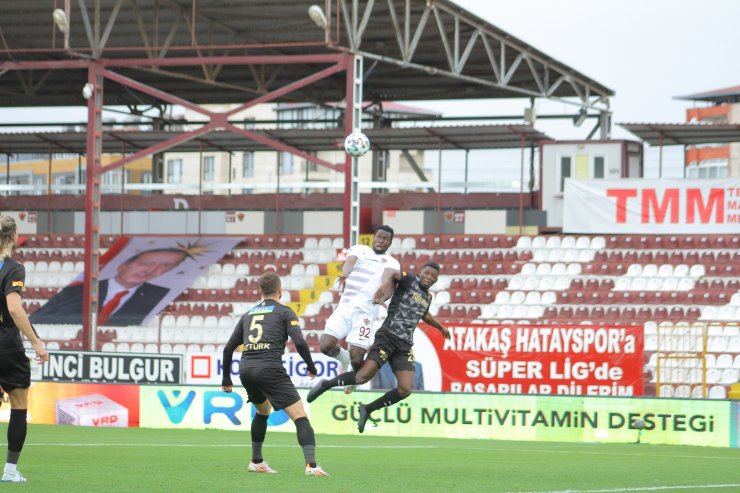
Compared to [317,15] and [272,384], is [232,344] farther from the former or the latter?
[317,15]

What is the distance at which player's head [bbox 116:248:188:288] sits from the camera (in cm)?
3412

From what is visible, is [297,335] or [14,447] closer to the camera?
[14,447]

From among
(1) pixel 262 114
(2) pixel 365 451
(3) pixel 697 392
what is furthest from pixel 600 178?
(1) pixel 262 114

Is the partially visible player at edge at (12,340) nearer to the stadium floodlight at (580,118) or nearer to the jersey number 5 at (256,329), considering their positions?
the jersey number 5 at (256,329)

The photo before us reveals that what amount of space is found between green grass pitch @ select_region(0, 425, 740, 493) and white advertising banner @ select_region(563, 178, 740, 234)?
15.8 m

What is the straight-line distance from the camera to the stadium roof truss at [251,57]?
29.0 meters

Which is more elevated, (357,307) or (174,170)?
(174,170)

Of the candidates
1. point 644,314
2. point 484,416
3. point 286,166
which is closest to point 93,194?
point 644,314

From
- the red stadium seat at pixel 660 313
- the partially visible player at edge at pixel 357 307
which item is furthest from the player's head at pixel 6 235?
the red stadium seat at pixel 660 313

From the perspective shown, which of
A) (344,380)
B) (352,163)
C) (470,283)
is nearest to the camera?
(344,380)

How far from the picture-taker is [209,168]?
96.7m

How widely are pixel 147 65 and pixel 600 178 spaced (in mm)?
12414

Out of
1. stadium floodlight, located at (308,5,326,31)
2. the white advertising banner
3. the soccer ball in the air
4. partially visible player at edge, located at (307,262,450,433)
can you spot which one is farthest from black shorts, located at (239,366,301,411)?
the white advertising banner

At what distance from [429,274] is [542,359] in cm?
1125
